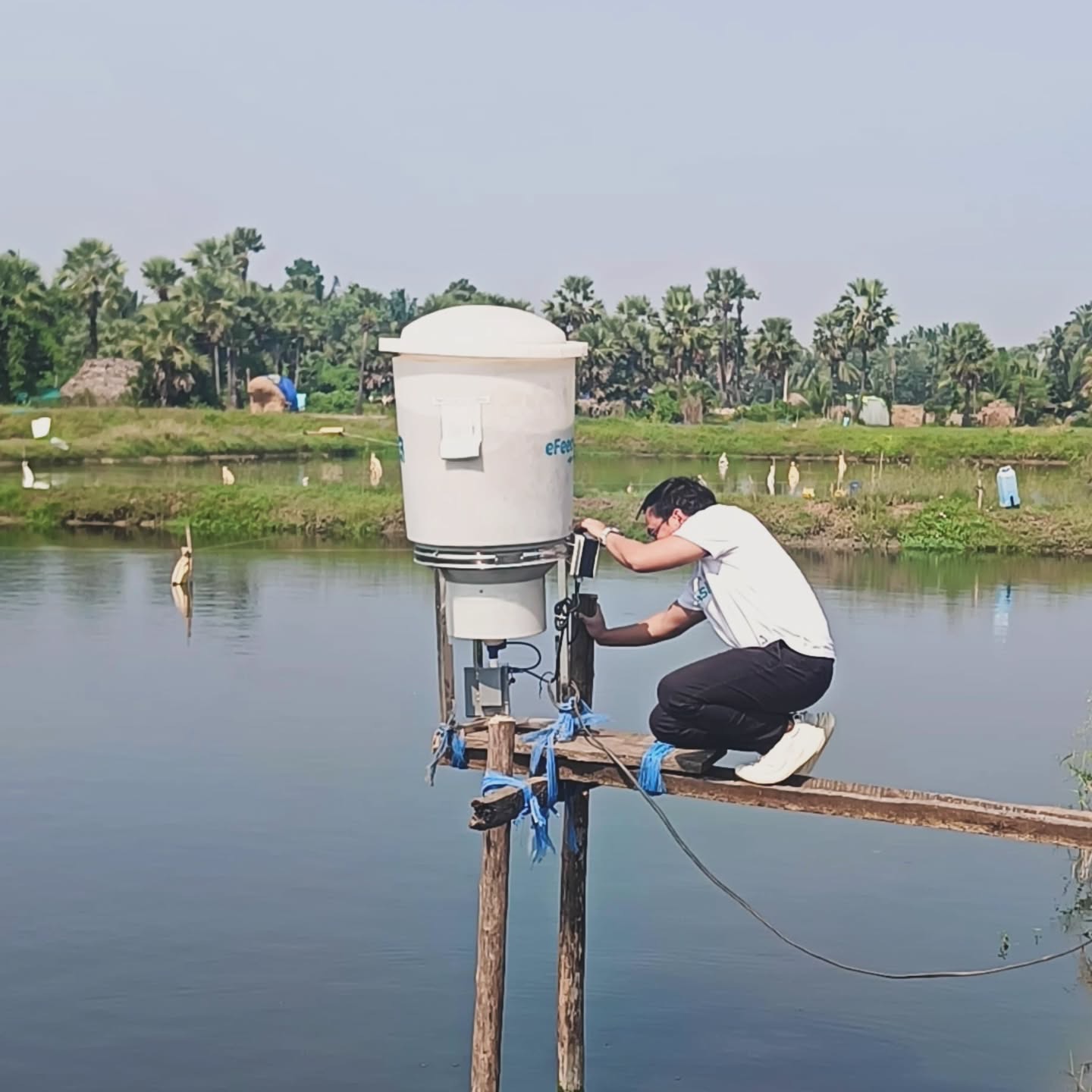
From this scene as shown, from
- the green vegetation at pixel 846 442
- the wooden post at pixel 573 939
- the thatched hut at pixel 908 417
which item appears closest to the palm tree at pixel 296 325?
the green vegetation at pixel 846 442

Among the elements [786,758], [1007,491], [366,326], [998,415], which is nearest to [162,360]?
[366,326]

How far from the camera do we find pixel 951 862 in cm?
1003

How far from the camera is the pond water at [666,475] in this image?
94.7 ft

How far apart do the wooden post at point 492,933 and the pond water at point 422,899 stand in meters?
1.46

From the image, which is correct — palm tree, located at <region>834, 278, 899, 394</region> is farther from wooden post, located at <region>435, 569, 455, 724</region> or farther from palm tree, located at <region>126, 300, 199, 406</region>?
wooden post, located at <region>435, 569, 455, 724</region>

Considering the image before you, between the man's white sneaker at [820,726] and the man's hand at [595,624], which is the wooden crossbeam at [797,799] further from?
the man's hand at [595,624]

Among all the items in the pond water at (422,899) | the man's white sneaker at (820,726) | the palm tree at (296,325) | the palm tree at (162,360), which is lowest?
the pond water at (422,899)

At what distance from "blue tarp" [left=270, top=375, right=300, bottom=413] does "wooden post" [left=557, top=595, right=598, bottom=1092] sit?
46.2m

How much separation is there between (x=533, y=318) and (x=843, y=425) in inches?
1813

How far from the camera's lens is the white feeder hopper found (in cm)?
525

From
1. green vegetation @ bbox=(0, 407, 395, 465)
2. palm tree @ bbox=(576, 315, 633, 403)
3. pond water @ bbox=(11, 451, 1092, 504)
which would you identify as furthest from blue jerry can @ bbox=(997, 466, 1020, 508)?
palm tree @ bbox=(576, 315, 633, 403)

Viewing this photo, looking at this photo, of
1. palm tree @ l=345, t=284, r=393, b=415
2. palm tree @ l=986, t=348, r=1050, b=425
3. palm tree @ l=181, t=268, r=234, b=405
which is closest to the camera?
palm tree @ l=181, t=268, r=234, b=405

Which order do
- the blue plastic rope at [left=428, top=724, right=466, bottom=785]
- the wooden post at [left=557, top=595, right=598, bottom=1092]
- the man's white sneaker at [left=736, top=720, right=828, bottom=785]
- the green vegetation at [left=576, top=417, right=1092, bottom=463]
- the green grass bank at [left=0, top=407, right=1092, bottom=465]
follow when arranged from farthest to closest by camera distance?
the green vegetation at [left=576, top=417, right=1092, bottom=463], the green grass bank at [left=0, top=407, right=1092, bottom=465], the wooden post at [left=557, top=595, right=598, bottom=1092], the blue plastic rope at [left=428, top=724, right=466, bottom=785], the man's white sneaker at [left=736, top=720, right=828, bottom=785]

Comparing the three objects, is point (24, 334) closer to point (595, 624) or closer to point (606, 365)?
point (606, 365)
